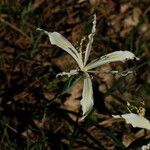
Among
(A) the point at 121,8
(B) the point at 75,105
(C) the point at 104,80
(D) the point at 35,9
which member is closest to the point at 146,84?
(C) the point at 104,80

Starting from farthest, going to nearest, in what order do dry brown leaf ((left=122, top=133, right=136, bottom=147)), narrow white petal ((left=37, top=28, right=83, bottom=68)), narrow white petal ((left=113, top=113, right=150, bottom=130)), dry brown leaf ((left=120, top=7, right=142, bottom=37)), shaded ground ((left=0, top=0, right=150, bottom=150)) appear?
dry brown leaf ((left=120, top=7, right=142, bottom=37)), dry brown leaf ((left=122, top=133, right=136, bottom=147)), shaded ground ((left=0, top=0, right=150, bottom=150)), narrow white petal ((left=37, top=28, right=83, bottom=68)), narrow white petal ((left=113, top=113, right=150, bottom=130))

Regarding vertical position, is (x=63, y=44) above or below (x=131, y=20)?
below

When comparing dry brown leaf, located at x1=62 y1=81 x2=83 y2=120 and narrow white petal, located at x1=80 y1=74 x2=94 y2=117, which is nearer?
narrow white petal, located at x1=80 y1=74 x2=94 y2=117

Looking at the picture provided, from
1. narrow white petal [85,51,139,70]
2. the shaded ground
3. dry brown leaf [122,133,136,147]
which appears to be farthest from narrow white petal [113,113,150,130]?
dry brown leaf [122,133,136,147]

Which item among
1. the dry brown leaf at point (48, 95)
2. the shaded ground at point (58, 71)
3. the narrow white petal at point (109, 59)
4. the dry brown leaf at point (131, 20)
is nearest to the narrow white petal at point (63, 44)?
the narrow white petal at point (109, 59)

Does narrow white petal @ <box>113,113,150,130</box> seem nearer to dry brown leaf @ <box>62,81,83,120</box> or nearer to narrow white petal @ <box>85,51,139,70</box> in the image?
narrow white petal @ <box>85,51,139,70</box>

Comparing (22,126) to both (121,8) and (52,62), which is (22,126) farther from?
(121,8)

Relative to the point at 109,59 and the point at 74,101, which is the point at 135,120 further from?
the point at 74,101

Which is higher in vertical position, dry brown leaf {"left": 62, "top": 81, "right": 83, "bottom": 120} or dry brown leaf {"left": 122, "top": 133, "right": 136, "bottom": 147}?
dry brown leaf {"left": 62, "top": 81, "right": 83, "bottom": 120}

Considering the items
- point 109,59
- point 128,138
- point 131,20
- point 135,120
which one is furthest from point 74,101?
point 135,120
